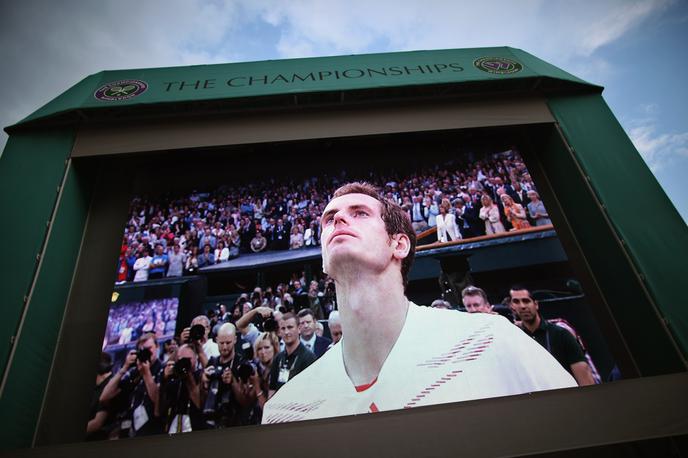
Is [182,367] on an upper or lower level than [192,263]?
lower

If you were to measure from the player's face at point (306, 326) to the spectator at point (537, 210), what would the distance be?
9.14 ft

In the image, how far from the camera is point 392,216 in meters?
3.71

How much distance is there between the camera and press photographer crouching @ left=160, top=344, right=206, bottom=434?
10.0ft

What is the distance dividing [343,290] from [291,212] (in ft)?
4.19

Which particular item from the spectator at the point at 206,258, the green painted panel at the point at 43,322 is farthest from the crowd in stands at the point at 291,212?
the green painted panel at the point at 43,322

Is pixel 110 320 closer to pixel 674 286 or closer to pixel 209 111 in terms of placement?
pixel 209 111

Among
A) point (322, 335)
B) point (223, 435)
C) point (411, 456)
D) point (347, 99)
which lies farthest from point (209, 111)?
point (411, 456)

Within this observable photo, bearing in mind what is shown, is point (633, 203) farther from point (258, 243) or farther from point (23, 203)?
point (23, 203)

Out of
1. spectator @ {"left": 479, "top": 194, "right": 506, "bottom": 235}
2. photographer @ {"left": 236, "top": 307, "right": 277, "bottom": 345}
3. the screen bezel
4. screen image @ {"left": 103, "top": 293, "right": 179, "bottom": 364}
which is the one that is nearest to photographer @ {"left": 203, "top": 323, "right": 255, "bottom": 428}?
photographer @ {"left": 236, "top": 307, "right": 277, "bottom": 345}

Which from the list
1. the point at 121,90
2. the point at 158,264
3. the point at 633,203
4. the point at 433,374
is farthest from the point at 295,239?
the point at 633,203

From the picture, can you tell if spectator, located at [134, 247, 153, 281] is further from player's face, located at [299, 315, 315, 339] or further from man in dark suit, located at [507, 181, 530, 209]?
man in dark suit, located at [507, 181, 530, 209]

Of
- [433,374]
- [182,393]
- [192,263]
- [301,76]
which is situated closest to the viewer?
[433,374]

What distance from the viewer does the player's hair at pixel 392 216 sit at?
3.56 metres

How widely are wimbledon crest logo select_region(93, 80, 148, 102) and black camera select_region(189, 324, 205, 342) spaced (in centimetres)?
264
